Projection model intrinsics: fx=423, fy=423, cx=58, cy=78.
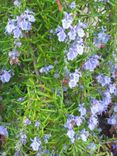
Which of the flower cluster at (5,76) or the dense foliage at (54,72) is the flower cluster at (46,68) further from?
the flower cluster at (5,76)

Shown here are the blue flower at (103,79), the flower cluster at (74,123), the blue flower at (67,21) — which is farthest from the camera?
the blue flower at (103,79)

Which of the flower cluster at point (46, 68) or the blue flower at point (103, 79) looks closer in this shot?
the flower cluster at point (46, 68)

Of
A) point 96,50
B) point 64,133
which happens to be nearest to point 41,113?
point 64,133

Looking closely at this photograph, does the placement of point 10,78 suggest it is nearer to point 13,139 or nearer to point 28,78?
point 28,78

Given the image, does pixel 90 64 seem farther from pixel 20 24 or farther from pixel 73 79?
pixel 20 24

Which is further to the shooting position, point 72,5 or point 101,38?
point 101,38

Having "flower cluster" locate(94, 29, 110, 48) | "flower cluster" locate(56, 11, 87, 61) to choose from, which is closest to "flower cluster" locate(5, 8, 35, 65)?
"flower cluster" locate(56, 11, 87, 61)

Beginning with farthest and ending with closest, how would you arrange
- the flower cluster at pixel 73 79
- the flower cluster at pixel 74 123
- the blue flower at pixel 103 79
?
the blue flower at pixel 103 79 < the flower cluster at pixel 74 123 < the flower cluster at pixel 73 79

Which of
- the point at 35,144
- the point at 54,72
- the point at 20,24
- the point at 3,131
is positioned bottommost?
the point at 35,144

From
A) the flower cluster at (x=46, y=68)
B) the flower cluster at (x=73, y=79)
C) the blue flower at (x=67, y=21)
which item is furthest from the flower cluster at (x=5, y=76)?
the blue flower at (x=67, y=21)

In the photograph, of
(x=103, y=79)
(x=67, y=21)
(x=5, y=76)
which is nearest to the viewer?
(x=67, y=21)

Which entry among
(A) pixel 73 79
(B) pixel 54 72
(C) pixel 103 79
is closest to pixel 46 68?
(B) pixel 54 72
